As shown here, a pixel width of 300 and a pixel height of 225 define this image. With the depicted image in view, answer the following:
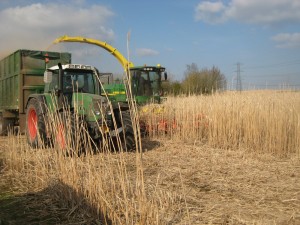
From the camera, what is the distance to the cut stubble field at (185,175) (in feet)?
10.2

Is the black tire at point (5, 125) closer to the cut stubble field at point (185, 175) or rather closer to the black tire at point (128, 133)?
the cut stubble field at point (185, 175)

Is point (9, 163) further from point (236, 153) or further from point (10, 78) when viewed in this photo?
point (10, 78)

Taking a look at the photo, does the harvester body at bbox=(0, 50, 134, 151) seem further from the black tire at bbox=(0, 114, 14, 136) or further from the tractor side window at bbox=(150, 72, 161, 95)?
the tractor side window at bbox=(150, 72, 161, 95)

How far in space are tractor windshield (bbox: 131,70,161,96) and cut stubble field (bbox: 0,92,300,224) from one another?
2.22 meters

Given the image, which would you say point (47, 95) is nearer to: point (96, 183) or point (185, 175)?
point (185, 175)

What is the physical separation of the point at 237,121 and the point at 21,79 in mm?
5639

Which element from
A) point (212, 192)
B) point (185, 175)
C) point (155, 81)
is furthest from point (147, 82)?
point (212, 192)

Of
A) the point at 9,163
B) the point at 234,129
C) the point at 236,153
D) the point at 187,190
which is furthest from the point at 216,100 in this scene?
the point at 9,163

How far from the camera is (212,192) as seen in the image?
13.4ft

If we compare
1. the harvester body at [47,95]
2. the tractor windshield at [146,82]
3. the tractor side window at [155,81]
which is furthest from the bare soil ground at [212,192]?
the tractor side window at [155,81]

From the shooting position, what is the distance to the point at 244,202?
144 inches

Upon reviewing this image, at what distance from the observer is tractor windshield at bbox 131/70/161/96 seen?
11.0 m

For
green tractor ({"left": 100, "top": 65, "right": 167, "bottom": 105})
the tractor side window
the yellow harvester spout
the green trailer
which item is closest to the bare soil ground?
the green trailer

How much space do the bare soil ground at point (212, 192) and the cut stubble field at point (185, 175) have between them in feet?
0.04
